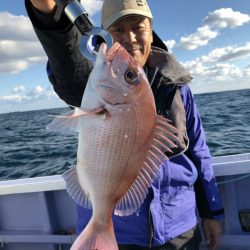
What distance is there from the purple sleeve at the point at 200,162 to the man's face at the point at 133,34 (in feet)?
1.28

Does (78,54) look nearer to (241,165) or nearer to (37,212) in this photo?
(241,165)

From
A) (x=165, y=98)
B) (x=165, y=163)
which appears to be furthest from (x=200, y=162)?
(x=165, y=98)

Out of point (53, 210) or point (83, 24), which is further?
point (53, 210)

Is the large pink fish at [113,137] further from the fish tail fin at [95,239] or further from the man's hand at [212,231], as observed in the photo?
the man's hand at [212,231]

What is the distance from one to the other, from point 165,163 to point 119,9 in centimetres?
93

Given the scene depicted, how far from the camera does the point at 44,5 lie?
153cm

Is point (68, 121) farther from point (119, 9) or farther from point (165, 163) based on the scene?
point (119, 9)

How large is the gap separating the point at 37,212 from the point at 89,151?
2084 mm

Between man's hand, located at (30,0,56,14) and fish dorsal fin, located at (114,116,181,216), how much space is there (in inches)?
25.3

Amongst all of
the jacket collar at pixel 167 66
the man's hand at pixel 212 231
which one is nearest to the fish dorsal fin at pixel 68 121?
the jacket collar at pixel 167 66

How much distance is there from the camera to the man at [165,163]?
6.91ft

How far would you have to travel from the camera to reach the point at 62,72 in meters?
1.79

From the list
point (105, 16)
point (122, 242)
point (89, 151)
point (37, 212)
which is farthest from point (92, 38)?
point (37, 212)

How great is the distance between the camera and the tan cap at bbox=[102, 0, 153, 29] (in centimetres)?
214
